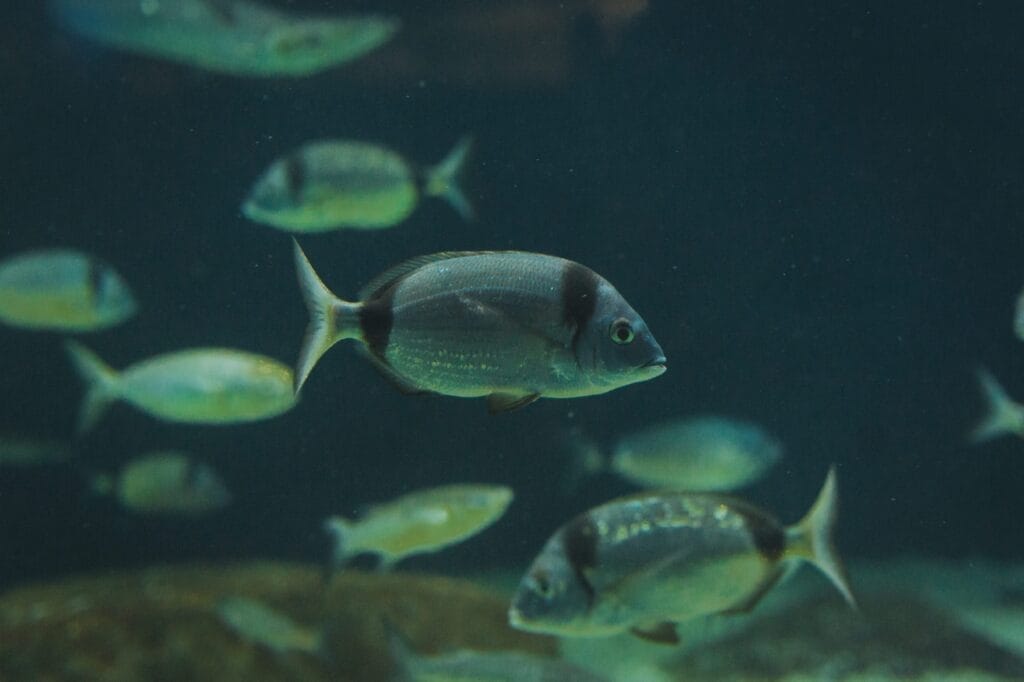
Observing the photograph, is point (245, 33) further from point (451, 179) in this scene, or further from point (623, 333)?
point (623, 333)

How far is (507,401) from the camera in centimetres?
191

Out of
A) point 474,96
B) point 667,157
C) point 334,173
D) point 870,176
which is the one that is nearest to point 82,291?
point 334,173

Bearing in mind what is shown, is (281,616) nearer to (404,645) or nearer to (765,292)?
(404,645)

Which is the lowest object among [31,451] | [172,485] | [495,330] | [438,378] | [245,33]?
[31,451]

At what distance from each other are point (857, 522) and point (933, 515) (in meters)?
0.78

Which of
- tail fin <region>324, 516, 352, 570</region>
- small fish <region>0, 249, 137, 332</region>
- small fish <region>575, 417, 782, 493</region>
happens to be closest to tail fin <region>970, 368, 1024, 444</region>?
small fish <region>575, 417, 782, 493</region>

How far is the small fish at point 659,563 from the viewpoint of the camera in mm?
2828

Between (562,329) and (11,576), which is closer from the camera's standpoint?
(562,329)

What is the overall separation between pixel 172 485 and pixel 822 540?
216 inches

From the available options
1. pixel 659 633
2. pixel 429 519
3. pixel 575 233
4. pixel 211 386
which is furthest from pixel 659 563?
pixel 575 233

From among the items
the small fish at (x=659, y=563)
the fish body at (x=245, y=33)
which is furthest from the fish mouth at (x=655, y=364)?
the fish body at (x=245, y=33)

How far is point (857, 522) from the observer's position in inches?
357

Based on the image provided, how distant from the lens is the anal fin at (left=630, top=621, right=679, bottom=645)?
9.74 ft

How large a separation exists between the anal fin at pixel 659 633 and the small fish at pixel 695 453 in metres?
2.80
